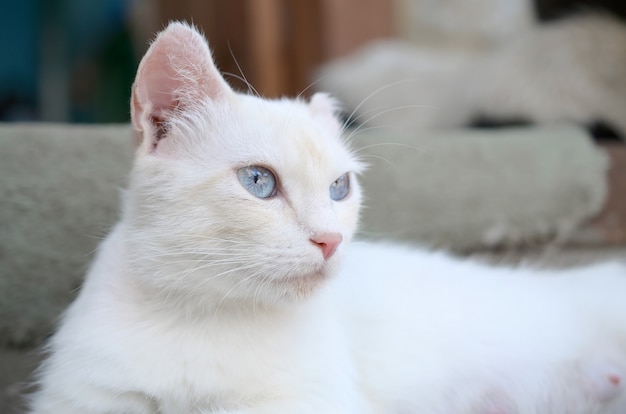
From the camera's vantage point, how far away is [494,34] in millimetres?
2840

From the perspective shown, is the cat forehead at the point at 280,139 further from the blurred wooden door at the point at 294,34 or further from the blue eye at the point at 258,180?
the blurred wooden door at the point at 294,34

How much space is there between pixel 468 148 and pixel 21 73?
3.35m

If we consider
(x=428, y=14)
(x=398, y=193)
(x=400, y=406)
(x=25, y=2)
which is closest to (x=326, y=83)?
(x=428, y=14)

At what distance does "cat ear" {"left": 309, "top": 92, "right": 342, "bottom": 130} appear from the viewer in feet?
2.96

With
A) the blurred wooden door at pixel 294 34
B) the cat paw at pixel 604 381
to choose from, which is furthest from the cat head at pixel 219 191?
the blurred wooden door at pixel 294 34

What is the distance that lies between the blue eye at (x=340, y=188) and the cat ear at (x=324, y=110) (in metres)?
0.10

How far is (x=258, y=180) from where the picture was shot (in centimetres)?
73

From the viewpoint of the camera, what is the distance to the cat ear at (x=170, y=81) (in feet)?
2.38

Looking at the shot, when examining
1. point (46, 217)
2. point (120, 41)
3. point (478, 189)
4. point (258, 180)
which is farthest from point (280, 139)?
point (120, 41)

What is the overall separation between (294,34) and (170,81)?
2028 mm

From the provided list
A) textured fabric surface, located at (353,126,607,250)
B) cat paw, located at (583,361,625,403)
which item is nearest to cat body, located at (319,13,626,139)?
textured fabric surface, located at (353,126,607,250)

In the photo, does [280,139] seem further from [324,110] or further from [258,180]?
[324,110]

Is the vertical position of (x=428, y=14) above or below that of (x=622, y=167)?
above

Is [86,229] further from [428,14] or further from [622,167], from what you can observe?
[428,14]
